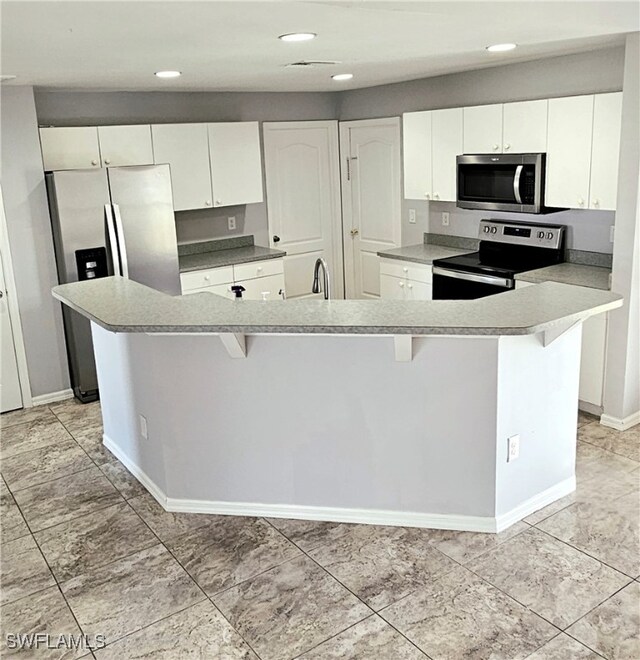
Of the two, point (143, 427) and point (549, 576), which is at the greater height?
point (143, 427)

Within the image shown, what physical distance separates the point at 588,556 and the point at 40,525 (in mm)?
2633

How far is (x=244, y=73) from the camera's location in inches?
176

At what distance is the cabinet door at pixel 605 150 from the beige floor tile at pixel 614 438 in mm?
1351

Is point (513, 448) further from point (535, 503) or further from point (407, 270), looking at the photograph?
point (407, 270)

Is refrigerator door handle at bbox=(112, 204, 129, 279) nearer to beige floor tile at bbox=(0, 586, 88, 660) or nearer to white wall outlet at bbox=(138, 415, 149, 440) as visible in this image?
white wall outlet at bbox=(138, 415, 149, 440)

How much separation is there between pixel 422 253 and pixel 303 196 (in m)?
1.52

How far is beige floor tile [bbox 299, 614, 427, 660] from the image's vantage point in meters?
2.46

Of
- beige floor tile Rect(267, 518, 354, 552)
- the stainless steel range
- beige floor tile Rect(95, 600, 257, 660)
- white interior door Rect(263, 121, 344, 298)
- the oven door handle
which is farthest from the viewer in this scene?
white interior door Rect(263, 121, 344, 298)

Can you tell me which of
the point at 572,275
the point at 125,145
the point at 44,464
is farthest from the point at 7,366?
the point at 572,275

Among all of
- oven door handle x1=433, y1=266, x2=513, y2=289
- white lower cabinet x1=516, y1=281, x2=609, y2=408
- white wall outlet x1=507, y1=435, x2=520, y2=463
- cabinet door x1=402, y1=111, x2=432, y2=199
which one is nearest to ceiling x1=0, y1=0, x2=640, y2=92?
cabinet door x1=402, y1=111, x2=432, y2=199

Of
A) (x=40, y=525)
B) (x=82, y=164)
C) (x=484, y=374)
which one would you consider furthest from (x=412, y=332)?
(x=82, y=164)

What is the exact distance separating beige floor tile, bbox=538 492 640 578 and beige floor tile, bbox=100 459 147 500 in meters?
2.11

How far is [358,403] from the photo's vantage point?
318 centimetres

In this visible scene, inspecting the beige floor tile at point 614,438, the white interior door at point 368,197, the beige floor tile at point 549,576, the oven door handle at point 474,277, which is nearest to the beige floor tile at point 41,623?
the beige floor tile at point 549,576
